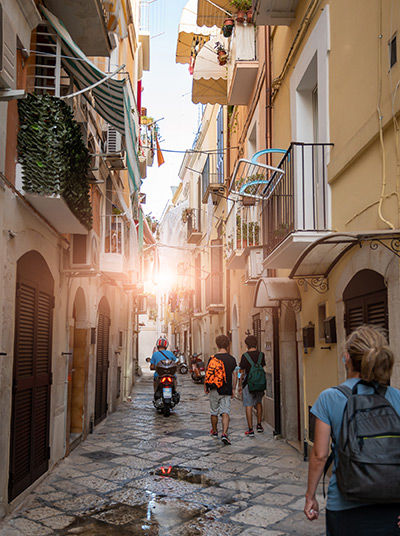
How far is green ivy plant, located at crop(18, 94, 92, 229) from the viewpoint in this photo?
19.6 ft

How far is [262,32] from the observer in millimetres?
11234

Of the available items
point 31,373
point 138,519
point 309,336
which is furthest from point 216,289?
point 138,519

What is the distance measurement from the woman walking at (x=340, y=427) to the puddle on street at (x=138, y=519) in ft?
8.65

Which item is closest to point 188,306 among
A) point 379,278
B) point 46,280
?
point 46,280

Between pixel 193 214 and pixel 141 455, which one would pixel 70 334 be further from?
pixel 193 214

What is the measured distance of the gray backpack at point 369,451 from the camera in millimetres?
2420

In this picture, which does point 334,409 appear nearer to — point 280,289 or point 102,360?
point 280,289

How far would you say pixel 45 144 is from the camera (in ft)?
20.1

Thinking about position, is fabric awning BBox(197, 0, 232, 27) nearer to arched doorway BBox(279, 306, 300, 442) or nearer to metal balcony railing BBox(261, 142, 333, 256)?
metal balcony railing BBox(261, 142, 333, 256)

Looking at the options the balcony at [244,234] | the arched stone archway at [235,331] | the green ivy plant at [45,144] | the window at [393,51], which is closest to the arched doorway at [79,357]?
the balcony at [244,234]

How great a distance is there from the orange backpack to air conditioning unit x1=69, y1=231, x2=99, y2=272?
2636mm

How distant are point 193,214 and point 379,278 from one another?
24.5 meters

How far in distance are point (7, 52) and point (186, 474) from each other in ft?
16.9

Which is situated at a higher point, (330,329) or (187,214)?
(187,214)
